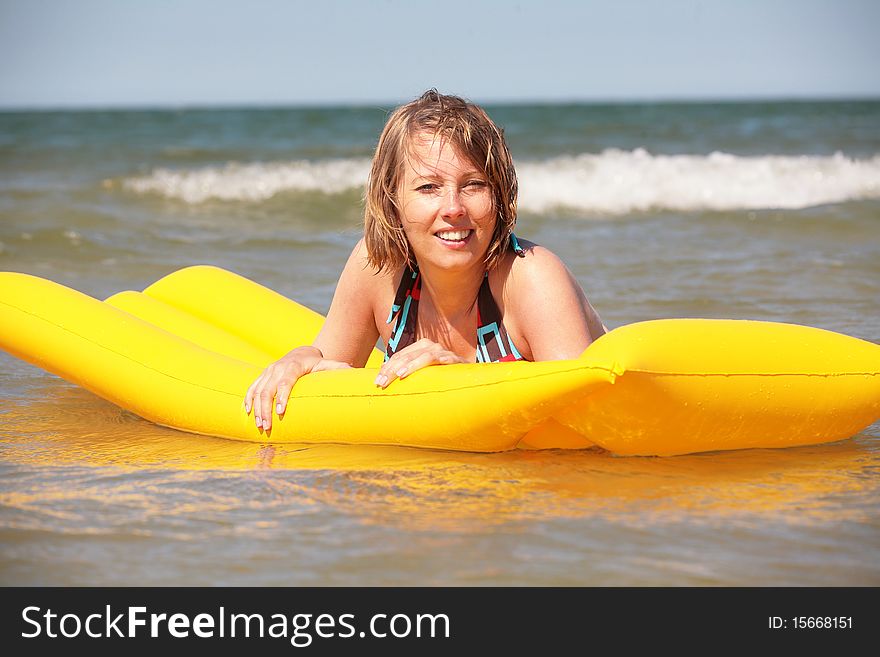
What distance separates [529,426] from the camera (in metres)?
2.53

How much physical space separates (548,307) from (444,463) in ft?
1.52

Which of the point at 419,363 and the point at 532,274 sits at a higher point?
the point at 532,274

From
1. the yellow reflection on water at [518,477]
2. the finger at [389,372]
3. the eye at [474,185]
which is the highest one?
the eye at [474,185]

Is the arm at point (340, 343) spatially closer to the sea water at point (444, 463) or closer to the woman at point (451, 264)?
the woman at point (451, 264)

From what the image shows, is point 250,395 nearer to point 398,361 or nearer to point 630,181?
point 398,361

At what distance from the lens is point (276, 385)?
9.18 ft

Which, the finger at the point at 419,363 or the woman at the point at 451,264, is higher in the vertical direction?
the woman at the point at 451,264

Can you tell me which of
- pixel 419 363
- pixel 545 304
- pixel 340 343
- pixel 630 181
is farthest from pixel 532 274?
pixel 630 181

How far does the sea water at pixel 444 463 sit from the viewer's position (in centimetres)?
202

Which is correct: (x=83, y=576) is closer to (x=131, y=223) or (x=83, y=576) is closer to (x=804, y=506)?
(x=804, y=506)

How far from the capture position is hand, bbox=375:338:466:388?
8.64 ft

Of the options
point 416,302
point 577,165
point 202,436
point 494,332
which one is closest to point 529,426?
point 494,332

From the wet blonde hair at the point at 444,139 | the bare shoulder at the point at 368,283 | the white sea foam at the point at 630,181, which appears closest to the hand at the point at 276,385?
the bare shoulder at the point at 368,283

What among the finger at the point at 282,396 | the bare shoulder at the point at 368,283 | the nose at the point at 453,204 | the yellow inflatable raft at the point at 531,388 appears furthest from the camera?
the bare shoulder at the point at 368,283
